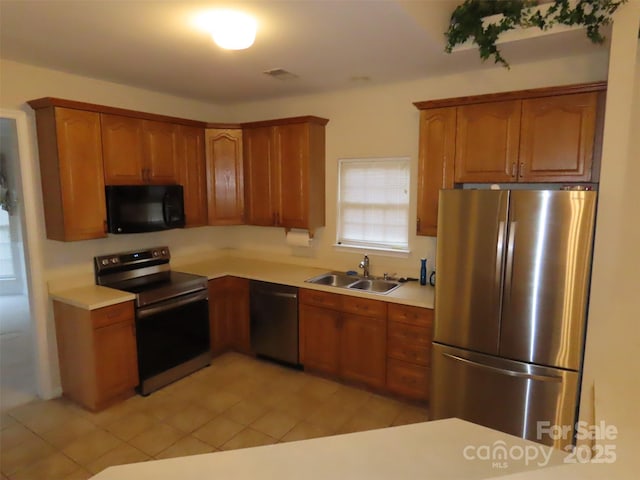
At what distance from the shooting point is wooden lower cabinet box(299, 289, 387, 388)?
3.29m

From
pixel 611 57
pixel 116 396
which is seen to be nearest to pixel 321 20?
pixel 611 57

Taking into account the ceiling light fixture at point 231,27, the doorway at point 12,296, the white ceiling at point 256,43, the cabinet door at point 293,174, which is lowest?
the doorway at point 12,296

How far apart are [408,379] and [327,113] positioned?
8.52 feet

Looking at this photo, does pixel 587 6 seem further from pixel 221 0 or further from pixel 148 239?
pixel 148 239

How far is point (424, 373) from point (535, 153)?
182 centimetres

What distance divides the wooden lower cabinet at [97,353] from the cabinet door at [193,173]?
1197mm

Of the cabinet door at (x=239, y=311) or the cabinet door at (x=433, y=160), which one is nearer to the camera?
the cabinet door at (x=433, y=160)

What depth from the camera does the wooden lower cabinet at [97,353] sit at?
3012 mm

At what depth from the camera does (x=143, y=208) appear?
345cm

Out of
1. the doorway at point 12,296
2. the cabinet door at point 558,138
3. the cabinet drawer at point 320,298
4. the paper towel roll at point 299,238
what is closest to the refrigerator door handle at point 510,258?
the cabinet door at point 558,138

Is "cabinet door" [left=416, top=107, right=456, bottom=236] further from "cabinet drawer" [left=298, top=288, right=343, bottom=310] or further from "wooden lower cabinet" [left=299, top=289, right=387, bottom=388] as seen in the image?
"cabinet drawer" [left=298, top=288, right=343, bottom=310]

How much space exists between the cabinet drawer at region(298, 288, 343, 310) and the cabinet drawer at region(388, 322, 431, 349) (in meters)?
0.51

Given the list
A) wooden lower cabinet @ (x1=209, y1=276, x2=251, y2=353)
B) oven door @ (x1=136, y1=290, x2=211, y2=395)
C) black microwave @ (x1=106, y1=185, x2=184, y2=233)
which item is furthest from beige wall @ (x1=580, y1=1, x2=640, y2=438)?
black microwave @ (x1=106, y1=185, x2=184, y2=233)

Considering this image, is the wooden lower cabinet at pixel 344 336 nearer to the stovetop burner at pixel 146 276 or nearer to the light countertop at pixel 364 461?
the stovetop burner at pixel 146 276
